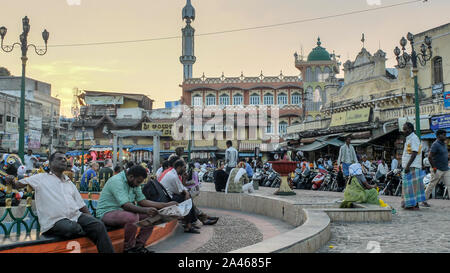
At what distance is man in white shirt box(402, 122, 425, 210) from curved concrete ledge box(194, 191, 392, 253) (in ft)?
4.04

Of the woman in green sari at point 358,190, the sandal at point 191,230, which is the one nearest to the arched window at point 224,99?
the woman in green sari at point 358,190

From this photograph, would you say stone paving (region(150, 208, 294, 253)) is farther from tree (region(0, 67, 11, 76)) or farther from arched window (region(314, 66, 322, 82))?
tree (region(0, 67, 11, 76))

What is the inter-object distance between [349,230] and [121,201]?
131 inches

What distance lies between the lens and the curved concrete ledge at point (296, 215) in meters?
3.98

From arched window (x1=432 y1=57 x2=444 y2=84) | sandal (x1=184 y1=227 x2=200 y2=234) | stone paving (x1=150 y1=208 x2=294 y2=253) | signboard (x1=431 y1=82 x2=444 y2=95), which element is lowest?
stone paving (x1=150 y1=208 x2=294 y2=253)

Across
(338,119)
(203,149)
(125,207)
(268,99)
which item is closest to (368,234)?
(125,207)

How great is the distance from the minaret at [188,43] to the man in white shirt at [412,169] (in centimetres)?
4275

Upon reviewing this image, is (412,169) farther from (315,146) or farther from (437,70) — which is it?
(437,70)

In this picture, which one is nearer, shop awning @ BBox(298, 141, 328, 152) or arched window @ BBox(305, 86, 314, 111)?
shop awning @ BBox(298, 141, 328, 152)

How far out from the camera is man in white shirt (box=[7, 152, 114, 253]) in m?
4.09

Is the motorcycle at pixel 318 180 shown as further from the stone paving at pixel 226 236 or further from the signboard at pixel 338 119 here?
the signboard at pixel 338 119

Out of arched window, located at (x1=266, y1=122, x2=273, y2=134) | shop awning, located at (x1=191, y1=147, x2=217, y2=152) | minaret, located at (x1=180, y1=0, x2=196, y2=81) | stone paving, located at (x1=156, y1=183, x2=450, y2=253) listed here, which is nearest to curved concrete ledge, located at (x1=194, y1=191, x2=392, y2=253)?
stone paving, located at (x1=156, y1=183, x2=450, y2=253)
